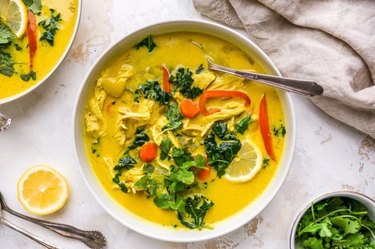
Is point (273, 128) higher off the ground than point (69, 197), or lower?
higher

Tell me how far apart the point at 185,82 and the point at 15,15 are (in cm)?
92

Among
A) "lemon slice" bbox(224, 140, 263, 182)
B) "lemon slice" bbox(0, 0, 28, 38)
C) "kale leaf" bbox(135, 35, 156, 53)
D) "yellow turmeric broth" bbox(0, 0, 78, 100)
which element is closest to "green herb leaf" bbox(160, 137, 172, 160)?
"lemon slice" bbox(224, 140, 263, 182)

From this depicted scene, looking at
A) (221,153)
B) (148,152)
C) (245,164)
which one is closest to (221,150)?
(221,153)

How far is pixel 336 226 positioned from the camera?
3375 millimetres

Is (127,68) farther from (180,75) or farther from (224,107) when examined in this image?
(224,107)

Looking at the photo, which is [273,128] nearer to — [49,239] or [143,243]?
[143,243]

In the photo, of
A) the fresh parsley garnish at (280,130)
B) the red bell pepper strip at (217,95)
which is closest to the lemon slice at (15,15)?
the red bell pepper strip at (217,95)

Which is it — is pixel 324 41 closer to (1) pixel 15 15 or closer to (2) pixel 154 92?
(2) pixel 154 92

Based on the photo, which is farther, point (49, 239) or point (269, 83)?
point (49, 239)

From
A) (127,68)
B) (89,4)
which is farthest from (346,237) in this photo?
(89,4)

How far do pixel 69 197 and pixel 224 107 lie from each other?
949 mm

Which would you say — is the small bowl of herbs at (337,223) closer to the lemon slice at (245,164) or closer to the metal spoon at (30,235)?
the lemon slice at (245,164)

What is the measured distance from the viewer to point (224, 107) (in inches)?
126

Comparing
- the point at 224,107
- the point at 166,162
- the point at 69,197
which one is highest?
the point at 224,107
